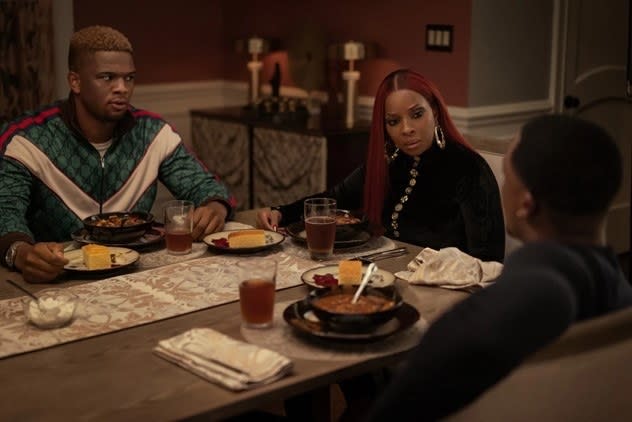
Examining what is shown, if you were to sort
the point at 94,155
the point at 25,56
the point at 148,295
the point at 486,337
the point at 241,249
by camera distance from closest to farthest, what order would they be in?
the point at 486,337
the point at 148,295
the point at 241,249
the point at 94,155
the point at 25,56

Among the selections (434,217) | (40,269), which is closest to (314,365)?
(40,269)

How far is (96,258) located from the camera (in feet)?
6.88

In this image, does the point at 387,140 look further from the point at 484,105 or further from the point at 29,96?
the point at 29,96

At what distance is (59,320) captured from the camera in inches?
69.4

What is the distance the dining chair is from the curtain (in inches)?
140

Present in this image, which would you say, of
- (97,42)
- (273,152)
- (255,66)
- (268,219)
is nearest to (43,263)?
(268,219)

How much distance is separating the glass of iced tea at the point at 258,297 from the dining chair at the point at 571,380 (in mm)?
546

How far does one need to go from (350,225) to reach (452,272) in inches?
14.4

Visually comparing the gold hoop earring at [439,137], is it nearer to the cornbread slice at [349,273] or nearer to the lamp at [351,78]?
the cornbread slice at [349,273]

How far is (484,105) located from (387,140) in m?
1.74

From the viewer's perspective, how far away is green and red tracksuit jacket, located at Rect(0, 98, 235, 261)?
2.67 meters

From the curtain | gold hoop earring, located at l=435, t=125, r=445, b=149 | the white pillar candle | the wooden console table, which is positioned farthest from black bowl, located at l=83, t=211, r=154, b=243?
the white pillar candle

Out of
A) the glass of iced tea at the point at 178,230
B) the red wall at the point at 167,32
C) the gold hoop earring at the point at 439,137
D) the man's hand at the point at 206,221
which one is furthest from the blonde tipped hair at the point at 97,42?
the red wall at the point at 167,32

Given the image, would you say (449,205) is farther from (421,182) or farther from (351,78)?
(351,78)
